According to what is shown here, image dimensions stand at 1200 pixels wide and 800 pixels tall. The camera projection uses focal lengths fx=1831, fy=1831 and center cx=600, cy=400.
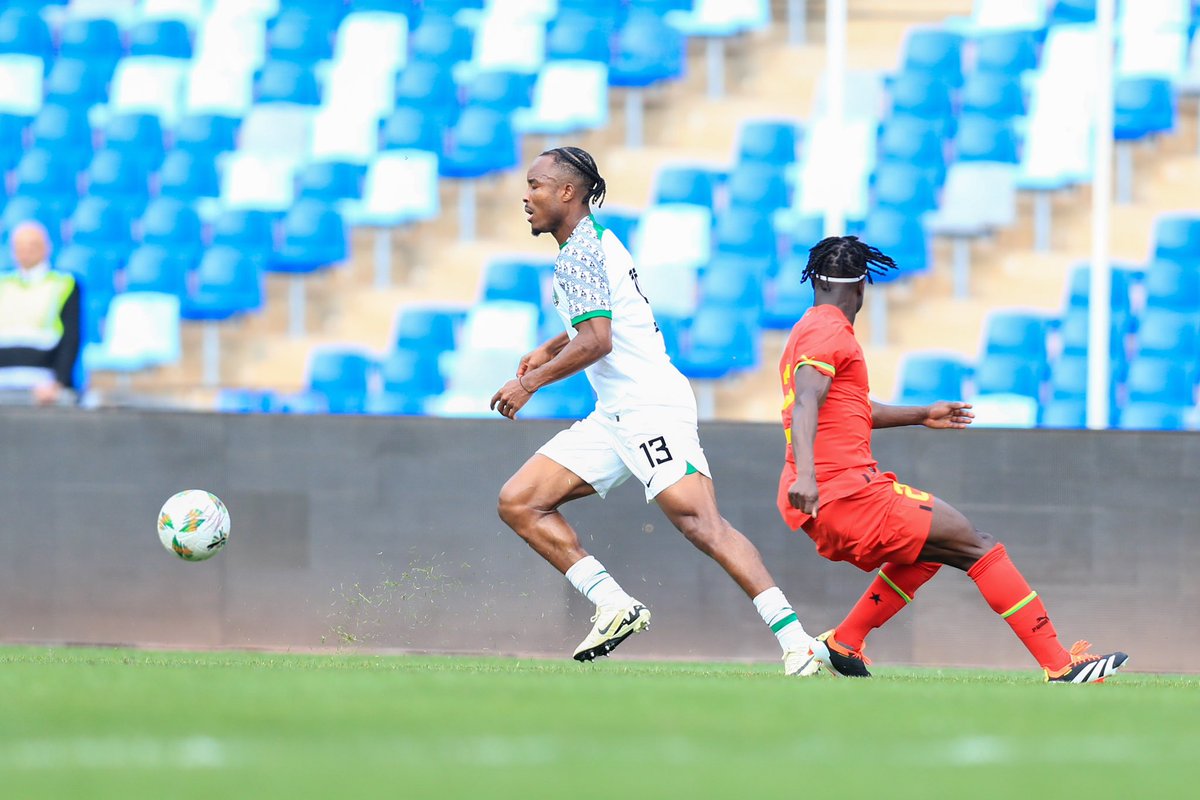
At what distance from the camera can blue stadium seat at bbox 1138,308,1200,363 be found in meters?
12.7

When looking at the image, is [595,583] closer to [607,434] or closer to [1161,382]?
[607,434]

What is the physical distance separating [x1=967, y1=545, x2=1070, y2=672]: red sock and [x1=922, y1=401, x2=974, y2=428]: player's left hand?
2.21ft

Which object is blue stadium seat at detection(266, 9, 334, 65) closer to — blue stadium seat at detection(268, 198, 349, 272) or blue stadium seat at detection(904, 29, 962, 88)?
blue stadium seat at detection(268, 198, 349, 272)

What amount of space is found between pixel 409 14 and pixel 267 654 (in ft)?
28.6

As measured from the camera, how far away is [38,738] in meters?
3.98

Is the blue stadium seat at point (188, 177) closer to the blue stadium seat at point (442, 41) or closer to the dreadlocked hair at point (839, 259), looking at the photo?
the blue stadium seat at point (442, 41)

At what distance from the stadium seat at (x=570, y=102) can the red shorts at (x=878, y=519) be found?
8463 millimetres

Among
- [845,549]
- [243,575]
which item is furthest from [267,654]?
[845,549]

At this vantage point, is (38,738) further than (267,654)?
No

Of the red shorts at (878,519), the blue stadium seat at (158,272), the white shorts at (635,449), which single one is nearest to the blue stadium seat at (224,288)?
the blue stadium seat at (158,272)

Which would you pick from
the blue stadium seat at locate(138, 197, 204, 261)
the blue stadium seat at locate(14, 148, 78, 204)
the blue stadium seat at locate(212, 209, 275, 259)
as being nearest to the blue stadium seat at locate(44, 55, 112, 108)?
the blue stadium seat at locate(14, 148, 78, 204)

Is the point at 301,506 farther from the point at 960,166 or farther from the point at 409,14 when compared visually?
the point at 409,14

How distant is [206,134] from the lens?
1506cm

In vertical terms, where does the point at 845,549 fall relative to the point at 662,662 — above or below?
above
